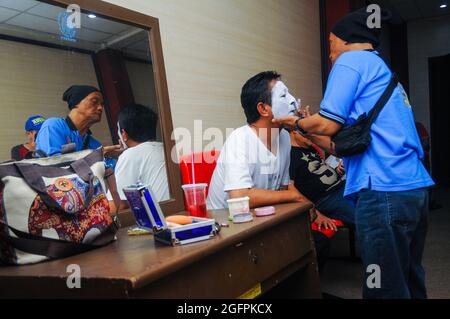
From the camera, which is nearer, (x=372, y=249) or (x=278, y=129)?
(x=372, y=249)

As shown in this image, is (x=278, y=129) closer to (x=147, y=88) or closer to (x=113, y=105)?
(x=147, y=88)

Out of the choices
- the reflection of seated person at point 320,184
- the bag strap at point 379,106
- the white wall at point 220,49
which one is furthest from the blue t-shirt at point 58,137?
the reflection of seated person at point 320,184

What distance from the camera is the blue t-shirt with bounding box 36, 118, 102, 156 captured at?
1.34 m

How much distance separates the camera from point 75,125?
1.45m

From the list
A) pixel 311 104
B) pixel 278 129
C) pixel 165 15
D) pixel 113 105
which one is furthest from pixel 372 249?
pixel 311 104

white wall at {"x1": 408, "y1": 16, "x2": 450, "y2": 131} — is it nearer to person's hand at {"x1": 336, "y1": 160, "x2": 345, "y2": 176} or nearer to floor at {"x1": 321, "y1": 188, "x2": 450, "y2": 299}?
floor at {"x1": 321, "y1": 188, "x2": 450, "y2": 299}

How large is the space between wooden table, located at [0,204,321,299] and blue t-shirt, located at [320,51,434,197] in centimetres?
34

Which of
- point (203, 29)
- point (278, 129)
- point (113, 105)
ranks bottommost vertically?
point (278, 129)

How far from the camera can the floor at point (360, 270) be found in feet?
7.71

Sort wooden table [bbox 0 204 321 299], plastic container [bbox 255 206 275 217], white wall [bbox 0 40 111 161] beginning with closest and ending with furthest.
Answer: wooden table [bbox 0 204 321 299] → white wall [bbox 0 40 111 161] → plastic container [bbox 255 206 275 217]

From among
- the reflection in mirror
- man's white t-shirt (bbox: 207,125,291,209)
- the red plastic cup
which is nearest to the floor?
man's white t-shirt (bbox: 207,125,291,209)

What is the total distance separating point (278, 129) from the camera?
198cm

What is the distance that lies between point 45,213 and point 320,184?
6.17 ft
